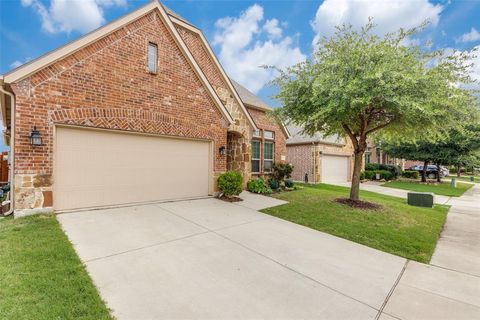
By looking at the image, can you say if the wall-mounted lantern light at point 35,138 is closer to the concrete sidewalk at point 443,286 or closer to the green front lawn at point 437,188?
the concrete sidewalk at point 443,286

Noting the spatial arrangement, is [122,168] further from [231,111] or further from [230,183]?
[231,111]

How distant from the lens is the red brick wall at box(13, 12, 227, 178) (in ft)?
18.8

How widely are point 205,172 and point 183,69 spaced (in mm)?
3997

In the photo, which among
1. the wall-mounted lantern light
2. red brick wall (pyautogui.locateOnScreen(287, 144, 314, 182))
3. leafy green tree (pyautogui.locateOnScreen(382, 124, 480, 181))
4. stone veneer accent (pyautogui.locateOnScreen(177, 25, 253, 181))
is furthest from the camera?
leafy green tree (pyautogui.locateOnScreen(382, 124, 480, 181))

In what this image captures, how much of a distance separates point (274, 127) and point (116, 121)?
32.0 ft

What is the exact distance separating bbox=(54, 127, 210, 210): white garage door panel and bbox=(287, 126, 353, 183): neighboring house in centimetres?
985

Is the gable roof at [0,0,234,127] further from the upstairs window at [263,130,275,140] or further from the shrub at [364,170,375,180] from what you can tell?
the shrub at [364,170,375,180]

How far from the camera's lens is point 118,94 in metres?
6.91

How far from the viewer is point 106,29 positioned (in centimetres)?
664

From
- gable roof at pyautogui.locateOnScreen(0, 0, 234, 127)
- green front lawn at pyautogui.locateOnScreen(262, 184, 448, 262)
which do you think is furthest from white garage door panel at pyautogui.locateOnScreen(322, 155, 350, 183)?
gable roof at pyautogui.locateOnScreen(0, 0, 234, 127)

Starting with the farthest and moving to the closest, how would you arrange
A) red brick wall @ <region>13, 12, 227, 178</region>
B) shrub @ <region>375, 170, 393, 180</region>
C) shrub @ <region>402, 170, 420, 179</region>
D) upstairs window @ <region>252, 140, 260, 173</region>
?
shrub @ <region>402, 170, 420, 179</region>
shrub @ <region>375, 170, 393, 180</region>
upstairs window @ <region>252, 140, 260, 173</region>
red brick wall @ <region>13, 12, 227, 178</region>

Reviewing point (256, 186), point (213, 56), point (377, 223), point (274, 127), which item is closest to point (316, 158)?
point (274, 127)

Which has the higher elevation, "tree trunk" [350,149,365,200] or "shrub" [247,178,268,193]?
"tree trunk" [350,149,365,200]

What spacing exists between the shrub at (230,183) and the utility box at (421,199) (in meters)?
8.08
